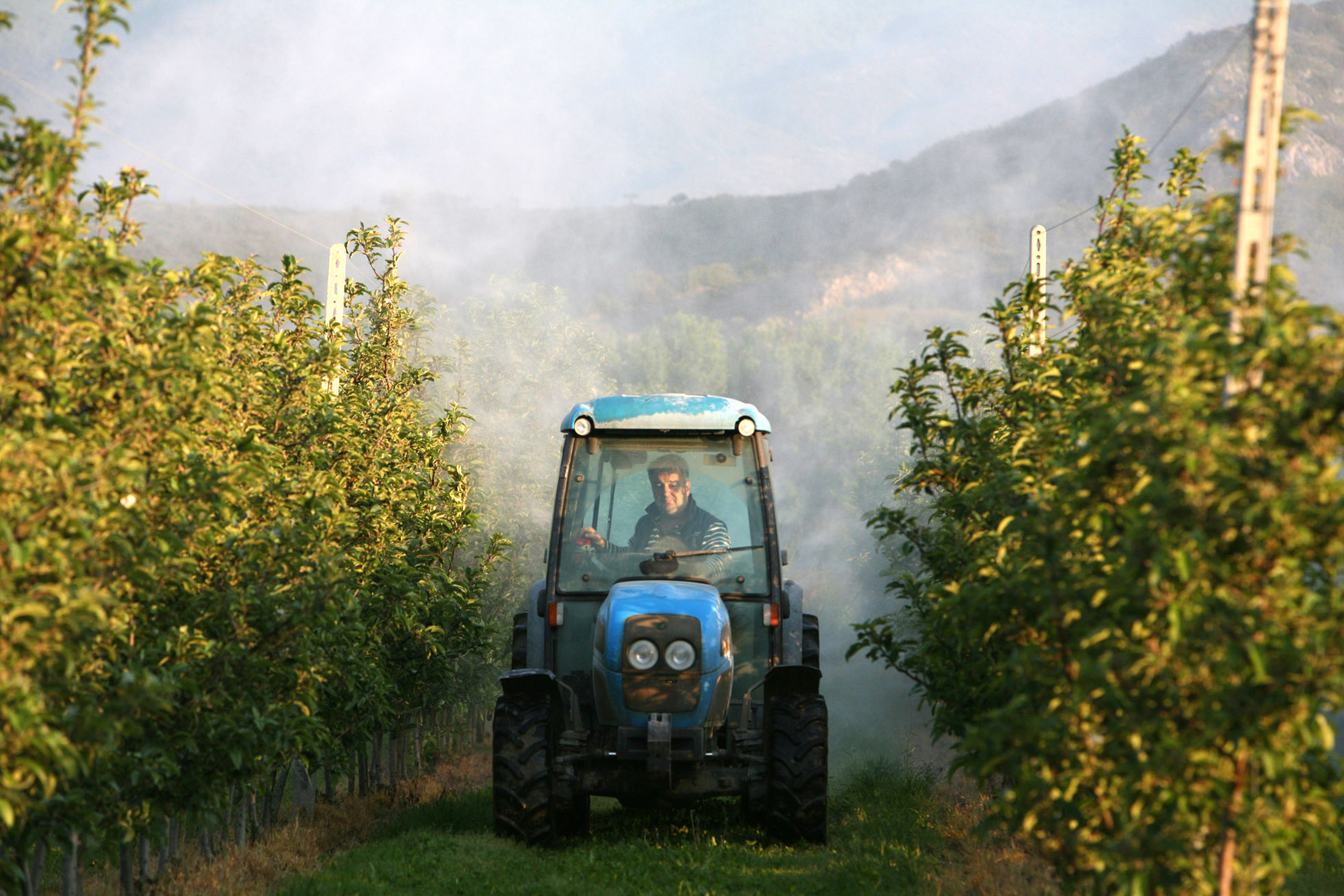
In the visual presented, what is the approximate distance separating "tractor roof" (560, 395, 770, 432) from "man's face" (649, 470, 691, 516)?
0.34 metres

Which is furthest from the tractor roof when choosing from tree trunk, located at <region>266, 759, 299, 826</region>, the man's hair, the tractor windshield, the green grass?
tree trunk, located at <region>266, 759, 299, 826</region>

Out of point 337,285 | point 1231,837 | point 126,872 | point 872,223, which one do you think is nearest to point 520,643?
point 126,872

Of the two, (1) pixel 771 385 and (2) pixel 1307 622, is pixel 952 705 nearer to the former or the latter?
(2) pixel 1307 622

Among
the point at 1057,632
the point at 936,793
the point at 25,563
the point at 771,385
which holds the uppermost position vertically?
the point at 771,385

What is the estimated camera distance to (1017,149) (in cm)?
13988

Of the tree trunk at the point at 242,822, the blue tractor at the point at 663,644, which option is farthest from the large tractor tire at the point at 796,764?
the tree trunk at the point at 242,822

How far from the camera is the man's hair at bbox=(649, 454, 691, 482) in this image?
6.88 m

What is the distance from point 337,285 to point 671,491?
4692 mm

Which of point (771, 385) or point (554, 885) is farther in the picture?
point (771, 385)

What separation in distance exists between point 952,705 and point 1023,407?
165cm

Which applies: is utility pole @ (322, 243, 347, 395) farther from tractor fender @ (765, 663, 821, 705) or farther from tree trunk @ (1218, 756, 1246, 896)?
tree trunk @ (1218, 756, 1246, 896)

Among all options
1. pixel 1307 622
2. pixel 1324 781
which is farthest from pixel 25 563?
pixel 1324 781

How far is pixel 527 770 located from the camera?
19.4 feet

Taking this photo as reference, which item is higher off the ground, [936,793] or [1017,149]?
[1017,149]
